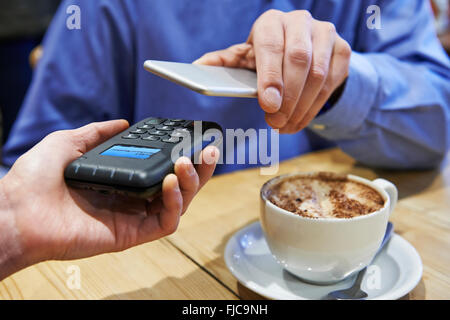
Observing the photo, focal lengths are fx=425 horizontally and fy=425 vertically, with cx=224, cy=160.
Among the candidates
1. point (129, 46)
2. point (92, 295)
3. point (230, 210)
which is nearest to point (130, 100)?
point (129, 46)

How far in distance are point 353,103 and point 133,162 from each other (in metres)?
0.35

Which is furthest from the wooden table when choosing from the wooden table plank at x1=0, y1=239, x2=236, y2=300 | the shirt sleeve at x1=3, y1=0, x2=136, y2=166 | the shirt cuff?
the shirt sleeve at x1=3, y1=0, x2=136, y2=166

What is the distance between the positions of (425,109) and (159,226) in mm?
461

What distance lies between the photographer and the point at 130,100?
75 centimetres

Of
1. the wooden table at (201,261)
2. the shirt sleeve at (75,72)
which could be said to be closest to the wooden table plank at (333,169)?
the wooden table at (201,261)

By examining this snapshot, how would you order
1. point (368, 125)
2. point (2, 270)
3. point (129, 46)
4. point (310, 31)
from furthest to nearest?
point (129, 46) → point (368, 125) → point (310, 31) → point (2, 270)

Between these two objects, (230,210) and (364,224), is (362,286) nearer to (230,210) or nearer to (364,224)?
(364,224)

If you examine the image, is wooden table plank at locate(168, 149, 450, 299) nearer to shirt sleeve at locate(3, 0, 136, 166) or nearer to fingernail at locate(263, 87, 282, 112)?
fingernail at locate(263, 87, 282, 112)

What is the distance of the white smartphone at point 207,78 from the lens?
31 cm

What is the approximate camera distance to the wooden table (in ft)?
1.21

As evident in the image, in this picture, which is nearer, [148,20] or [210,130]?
[210,130]

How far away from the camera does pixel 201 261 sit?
412 mm

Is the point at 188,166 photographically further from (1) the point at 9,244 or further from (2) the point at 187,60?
(2) the point at 187,60

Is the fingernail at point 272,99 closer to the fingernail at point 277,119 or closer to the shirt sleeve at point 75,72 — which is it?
the fingernail at point 277,119
